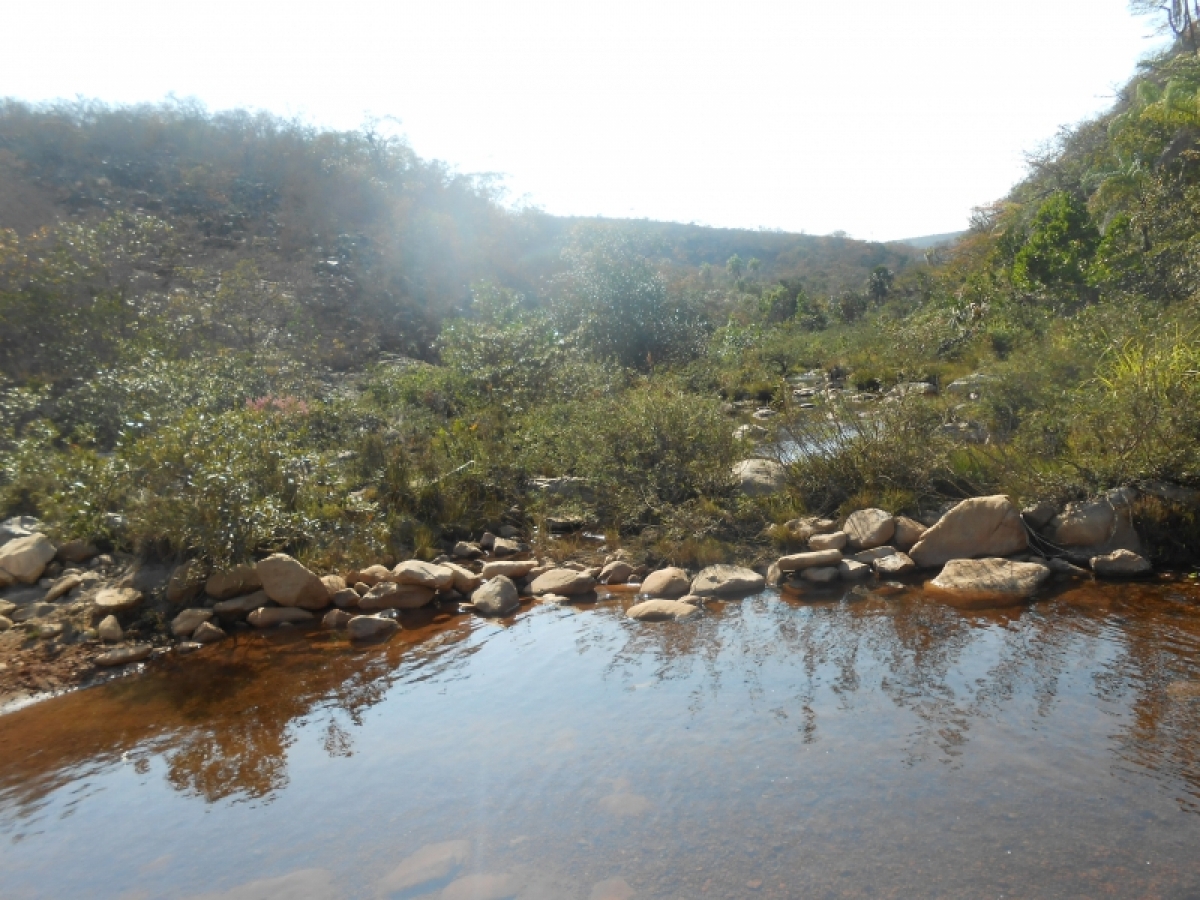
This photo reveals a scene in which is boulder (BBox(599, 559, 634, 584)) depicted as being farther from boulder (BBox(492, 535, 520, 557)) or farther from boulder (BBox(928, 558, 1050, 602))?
boulder (BBox(928, 558, 1050, 602))

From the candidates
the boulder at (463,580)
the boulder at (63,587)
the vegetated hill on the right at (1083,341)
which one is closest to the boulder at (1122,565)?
the vegetated hill on the right at (1083,341)

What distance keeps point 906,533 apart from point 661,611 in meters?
2.43

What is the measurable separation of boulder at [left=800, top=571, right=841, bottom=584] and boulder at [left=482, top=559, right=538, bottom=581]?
2.53m

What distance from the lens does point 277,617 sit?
714 cm

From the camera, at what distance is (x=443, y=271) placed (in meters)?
24.9

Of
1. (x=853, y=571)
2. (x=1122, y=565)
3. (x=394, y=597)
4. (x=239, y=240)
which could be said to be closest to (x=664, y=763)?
(x=853, y=571)

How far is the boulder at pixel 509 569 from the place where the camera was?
26.3 ft

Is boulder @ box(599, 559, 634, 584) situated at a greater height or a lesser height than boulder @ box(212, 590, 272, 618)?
lesser

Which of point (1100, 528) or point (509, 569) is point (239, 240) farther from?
point (1100, 528)

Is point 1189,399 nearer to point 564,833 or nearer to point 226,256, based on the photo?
point 564,833

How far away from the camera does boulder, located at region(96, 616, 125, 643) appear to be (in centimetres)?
664

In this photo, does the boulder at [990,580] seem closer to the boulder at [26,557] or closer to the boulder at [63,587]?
the boulder at [63,587]

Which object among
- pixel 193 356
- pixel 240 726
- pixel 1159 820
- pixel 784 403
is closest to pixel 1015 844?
pixel 1159 820

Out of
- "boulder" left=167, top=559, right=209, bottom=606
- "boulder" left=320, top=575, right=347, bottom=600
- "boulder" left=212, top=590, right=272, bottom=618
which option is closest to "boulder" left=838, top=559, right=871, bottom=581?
"boulder" left=320, top=575, right=347, bottom=600
